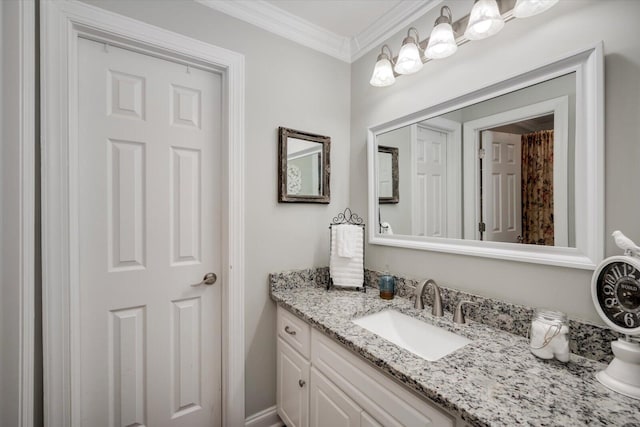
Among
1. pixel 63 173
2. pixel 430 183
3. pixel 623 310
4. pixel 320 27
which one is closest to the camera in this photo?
pixel 623 310

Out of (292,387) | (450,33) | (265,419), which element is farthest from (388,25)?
(265,419)

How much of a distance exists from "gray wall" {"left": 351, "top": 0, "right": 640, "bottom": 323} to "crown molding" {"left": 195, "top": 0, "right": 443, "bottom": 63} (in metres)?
0.08

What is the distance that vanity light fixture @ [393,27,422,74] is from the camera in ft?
4.52

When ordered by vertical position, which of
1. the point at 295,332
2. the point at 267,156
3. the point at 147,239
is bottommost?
the point at 295,332

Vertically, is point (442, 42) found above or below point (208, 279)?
above

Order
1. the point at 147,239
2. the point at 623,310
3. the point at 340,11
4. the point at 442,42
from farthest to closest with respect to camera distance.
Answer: the point at 340,11 < the point at 147,239 < the point at 442,42 < the point at 623,310

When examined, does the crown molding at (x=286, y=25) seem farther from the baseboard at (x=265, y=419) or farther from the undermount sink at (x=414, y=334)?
the baseboard at (x=265, y=419)

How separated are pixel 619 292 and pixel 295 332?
1223 mm

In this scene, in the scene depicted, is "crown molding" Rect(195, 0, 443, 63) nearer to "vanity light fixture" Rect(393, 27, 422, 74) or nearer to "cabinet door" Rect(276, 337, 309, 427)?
"vanity light fixture" Rect(393, 27, 422, 74)

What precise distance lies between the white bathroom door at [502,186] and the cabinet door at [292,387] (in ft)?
3.43

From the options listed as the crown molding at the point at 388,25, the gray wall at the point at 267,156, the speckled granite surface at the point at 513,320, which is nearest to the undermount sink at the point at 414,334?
the speckled granite surface at the point at 513,320

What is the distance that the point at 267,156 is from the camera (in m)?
1.61

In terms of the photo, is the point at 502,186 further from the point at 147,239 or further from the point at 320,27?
the point at 147,239

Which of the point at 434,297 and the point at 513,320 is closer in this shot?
the point at 513,320
